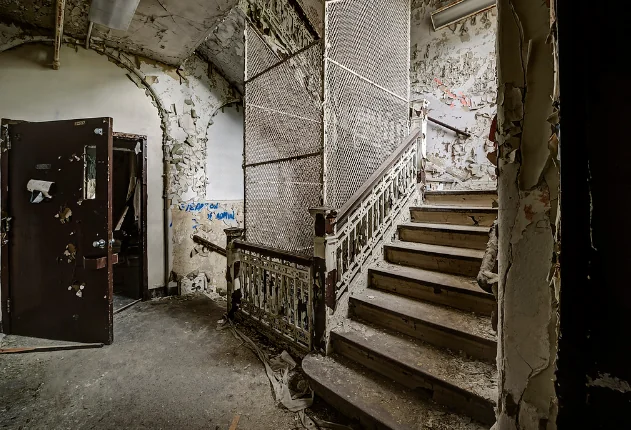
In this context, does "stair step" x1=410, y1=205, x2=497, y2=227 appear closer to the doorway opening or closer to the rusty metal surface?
the rusty metal surface

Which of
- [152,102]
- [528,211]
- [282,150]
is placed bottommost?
[528,211]

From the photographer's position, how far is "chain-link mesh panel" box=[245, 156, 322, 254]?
3309mm

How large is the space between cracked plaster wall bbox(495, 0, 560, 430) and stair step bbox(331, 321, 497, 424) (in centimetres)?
121

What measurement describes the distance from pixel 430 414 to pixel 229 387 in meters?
1.60

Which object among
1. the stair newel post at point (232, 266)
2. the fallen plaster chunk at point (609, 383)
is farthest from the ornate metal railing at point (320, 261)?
the fallen plaster chunk at point (609, 383)

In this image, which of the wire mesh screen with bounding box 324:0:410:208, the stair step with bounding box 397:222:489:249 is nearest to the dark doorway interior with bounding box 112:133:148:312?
the wire mesh screen with bounding box 324:0:410:208

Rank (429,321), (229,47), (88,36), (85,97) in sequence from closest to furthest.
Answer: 1. (429,321)
2. (88,36)
3. (85,97)
4. (229,47)

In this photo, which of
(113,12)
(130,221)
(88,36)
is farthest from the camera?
(130,221)

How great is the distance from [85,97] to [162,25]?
1497 millimetres

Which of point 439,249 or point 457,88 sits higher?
point 457,88

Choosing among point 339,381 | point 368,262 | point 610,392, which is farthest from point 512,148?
point 368,262

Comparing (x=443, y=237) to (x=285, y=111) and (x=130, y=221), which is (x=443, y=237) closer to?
(x=285, y=111)

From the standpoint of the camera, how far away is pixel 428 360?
2166 mm

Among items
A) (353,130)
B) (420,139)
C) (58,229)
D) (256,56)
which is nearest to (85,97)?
(58,229)
